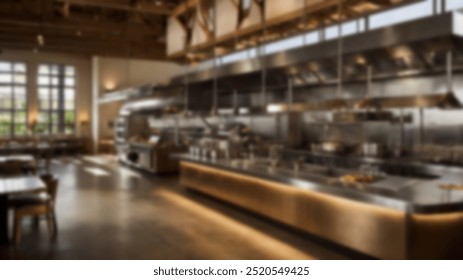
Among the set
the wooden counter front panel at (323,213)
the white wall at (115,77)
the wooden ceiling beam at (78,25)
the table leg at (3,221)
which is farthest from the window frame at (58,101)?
the table leg at (3,221)

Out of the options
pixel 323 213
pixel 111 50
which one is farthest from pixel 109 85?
pixel 323 213

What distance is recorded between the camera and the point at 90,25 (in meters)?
11.7

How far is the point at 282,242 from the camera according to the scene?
5.18 m

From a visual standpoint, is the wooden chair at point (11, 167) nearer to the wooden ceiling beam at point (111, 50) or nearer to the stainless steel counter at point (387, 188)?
the stainless steel counter at point (387, 188)

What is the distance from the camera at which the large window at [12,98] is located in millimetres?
18094

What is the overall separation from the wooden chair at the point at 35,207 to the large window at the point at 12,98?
14609mm

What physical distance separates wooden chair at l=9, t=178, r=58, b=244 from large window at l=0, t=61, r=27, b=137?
14.6 meters

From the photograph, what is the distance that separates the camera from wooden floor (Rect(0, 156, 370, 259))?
4727mm

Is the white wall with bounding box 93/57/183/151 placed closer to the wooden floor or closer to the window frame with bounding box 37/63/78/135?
the window frame with bounding box 37/63/78/135

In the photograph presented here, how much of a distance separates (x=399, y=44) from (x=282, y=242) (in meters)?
2.72

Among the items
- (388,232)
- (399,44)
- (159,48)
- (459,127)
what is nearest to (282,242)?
(388,232)

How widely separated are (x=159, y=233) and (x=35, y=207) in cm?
161

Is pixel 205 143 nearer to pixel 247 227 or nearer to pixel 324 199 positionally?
pixel 247 227

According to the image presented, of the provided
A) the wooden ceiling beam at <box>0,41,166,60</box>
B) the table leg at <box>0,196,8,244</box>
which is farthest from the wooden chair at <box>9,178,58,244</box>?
the wooden ceiling beam at <box>0,41,166,60</box>
